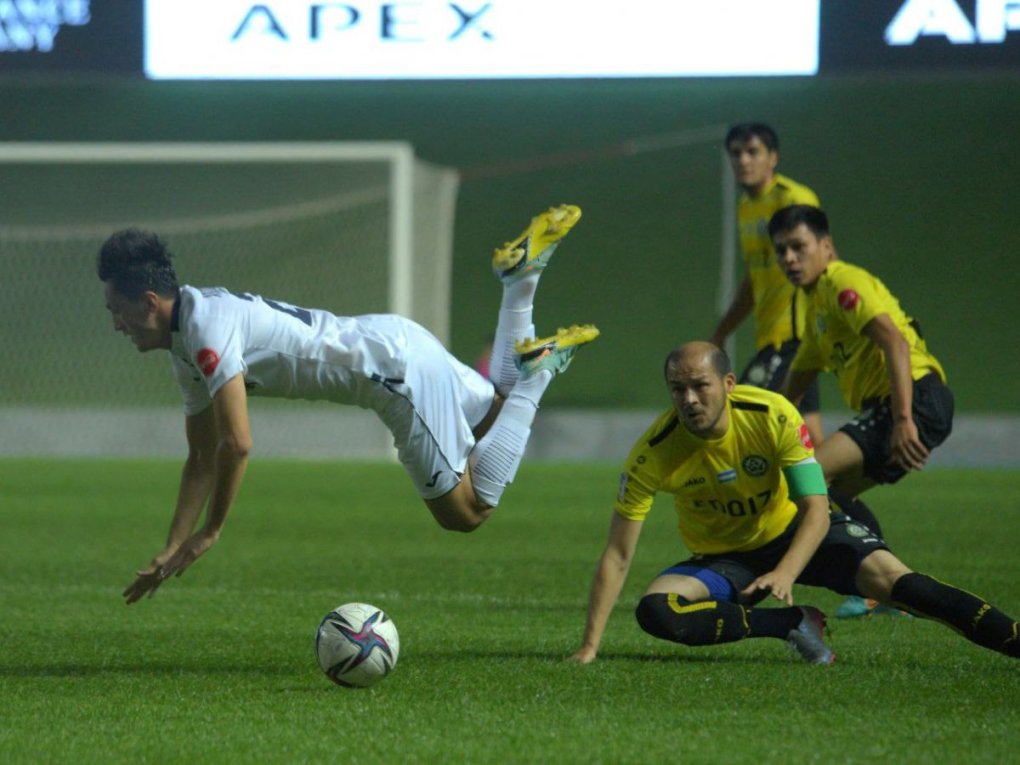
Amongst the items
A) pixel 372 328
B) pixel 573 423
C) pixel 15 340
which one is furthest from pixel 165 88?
pixel 372 328

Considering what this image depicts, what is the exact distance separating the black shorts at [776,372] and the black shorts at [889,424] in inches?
45.5

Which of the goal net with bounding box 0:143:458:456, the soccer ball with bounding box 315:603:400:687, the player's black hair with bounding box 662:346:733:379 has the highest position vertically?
the player's black hair with bounding box 662:346:733:379

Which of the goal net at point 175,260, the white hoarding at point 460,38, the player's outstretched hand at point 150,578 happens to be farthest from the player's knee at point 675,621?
the goal net at point 175,260

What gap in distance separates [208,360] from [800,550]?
185 centimetres

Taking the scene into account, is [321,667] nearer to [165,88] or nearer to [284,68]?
[284,68]

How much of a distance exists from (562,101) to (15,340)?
699cm

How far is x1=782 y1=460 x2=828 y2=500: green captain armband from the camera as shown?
16.0 ft

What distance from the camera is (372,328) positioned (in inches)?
215

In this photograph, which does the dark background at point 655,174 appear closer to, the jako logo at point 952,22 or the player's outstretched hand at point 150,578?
the jako logo at point 952,22

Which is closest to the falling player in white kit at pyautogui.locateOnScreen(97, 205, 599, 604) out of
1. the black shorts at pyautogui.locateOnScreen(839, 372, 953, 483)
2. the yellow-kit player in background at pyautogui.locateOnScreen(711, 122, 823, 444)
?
the black shorts at pyautogui.locateOnScreen(839, 372, 953, 483)

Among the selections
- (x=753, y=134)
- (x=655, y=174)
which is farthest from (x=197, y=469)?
(x=655, y=174)

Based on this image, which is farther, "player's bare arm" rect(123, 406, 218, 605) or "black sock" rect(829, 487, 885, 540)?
"black sock" rect(829, 487, 885, 540)

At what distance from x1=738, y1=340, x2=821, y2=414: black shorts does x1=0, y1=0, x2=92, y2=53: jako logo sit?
29.1 ft

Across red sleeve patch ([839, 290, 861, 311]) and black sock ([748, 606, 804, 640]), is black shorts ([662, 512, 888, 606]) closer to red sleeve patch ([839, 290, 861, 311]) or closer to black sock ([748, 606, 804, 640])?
black sock ([748, 606, 804, 640])
